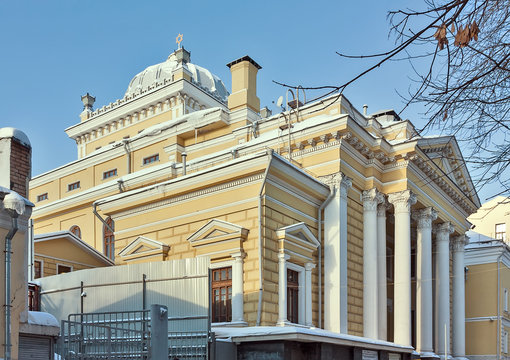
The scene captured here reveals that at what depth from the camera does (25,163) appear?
33.3 ft

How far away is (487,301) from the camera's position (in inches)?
1166

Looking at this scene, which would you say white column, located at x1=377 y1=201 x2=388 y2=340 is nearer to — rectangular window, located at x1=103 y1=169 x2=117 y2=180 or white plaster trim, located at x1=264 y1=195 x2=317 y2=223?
white plaster trim, located at x1=264 y1=195 x2=317 y2=223

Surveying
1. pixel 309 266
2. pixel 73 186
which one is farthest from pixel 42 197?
pixel 309 266

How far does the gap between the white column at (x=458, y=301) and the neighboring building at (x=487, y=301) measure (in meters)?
3.47

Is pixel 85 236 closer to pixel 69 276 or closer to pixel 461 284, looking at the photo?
pixel 69 276

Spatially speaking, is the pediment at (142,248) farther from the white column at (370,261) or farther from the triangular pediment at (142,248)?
the white column at (370,261)

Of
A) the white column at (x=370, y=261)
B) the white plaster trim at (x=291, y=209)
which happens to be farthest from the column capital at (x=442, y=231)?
the white plaster trim at (x=291, y=209)

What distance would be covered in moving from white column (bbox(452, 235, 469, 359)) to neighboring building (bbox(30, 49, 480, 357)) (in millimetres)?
57

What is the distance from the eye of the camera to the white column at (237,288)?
592 inches

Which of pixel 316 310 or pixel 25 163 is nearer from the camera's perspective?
pixel 25 163

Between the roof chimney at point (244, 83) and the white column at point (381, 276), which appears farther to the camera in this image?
the roof chimney at point (244, 83)

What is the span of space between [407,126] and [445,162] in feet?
10.2

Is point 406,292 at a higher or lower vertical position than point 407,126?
lower

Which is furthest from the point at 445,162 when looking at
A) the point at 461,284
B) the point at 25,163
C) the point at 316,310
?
the point at 25,163
